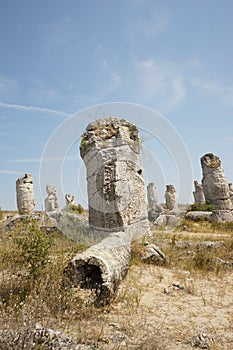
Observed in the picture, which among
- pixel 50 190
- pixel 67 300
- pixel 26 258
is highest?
pixel 50 190

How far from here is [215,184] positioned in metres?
16.1

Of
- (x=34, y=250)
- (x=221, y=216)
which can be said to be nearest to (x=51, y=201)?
(x=221, y=216)

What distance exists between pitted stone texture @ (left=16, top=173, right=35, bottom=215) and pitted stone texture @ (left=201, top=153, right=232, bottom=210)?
10.4m

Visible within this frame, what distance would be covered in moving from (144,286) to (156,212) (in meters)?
14.9

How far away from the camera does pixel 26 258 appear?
4340 millimetres

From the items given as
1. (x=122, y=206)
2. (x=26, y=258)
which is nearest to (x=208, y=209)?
(x=122, y=206)

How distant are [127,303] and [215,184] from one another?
13136mm

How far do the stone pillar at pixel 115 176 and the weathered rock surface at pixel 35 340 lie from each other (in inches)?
198

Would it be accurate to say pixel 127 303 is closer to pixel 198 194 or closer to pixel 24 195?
pixel 24 195

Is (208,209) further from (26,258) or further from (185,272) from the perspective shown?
(26,258)

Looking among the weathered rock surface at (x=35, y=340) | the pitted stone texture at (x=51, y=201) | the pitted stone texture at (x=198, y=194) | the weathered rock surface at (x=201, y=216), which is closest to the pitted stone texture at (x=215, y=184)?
the weathered rock surface at (x=201, y=216)

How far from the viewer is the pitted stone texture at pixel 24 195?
685 inches

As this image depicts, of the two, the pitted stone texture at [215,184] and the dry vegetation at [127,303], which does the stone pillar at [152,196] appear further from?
the dry vegetation at [127,303]

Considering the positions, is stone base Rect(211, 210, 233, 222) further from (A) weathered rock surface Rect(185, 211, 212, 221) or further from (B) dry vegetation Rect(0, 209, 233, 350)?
(B) dry vegetation Rect(0, 209, 233, 350)
